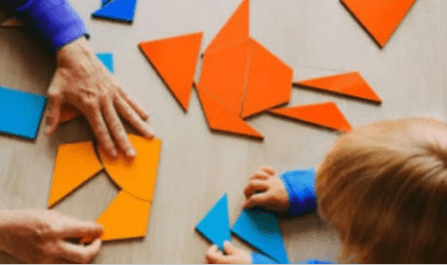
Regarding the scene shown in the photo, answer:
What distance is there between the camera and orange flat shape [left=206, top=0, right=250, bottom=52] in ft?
3.93

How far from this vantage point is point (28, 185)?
1017mm

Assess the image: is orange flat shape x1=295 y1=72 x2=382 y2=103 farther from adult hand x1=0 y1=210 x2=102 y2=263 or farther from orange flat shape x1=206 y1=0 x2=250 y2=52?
adult hand x1=0 y1=210 x2=102 y2=263

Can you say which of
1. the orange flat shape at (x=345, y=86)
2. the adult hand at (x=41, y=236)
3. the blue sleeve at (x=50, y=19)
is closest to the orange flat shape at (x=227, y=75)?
the orange flat shape at (x=345, y=86)

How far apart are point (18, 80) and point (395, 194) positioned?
0.84 meters

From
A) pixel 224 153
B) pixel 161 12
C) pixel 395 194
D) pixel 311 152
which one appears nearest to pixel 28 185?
pixel 224 153

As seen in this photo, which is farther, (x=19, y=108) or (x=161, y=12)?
(x=161, y=12)

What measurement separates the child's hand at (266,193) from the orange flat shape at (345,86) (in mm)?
277

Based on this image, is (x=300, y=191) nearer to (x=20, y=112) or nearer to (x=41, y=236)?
(x=41, y=236)

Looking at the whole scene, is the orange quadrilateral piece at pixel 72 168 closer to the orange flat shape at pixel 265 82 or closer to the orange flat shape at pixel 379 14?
the orange flat shape at pixel 265 82

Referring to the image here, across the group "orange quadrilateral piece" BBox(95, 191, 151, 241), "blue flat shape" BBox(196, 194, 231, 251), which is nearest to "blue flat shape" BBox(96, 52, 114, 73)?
"orange quadrilateral piece" BBox(95, 191, 151, 241)

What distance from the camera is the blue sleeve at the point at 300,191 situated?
103 centimetres

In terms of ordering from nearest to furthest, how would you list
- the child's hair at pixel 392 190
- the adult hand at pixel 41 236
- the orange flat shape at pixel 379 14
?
1. the child's hair at pixel 392 190
2. the adult hand at pixel 41 236
3. the orange flat shape at pixel 379 14

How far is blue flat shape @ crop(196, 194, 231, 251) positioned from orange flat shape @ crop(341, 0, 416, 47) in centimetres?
61

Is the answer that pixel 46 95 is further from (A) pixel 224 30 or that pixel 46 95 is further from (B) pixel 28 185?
(A) pixel 224 30
